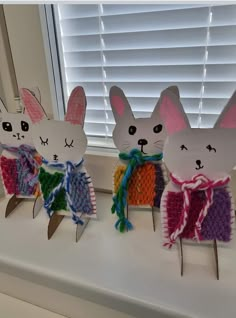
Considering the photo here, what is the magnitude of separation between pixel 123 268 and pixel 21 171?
0.87ft

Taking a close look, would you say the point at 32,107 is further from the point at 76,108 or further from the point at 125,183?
the point at 125,183

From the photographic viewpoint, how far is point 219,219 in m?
0.42

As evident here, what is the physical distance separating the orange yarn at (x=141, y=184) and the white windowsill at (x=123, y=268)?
0.05 m

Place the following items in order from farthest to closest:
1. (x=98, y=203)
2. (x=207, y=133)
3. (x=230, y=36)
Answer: (x=98, y=203), (x=230, y=36), (x=207, y=133)

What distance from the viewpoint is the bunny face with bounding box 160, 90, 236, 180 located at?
38 cm

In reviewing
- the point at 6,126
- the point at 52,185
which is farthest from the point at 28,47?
the point at 52,185

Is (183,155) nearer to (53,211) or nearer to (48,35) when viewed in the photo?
(53,211)

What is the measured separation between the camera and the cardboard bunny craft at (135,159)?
0.46 meters

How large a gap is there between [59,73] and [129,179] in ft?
0.98

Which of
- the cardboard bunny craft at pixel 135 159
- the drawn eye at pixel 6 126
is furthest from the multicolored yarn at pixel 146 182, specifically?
the drawn eye at pixel 6 126

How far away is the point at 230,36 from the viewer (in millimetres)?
494

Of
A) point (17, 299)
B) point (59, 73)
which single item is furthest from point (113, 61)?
point (17, 299)

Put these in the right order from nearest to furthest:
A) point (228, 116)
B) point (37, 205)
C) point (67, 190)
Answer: point (228, 116), point (67, 190), point (37, 205)

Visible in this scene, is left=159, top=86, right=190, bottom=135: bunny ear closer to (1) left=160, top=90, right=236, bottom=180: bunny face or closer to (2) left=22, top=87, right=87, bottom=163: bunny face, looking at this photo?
(1) left=160, top=90, right=236, bottom=180: bunny face
